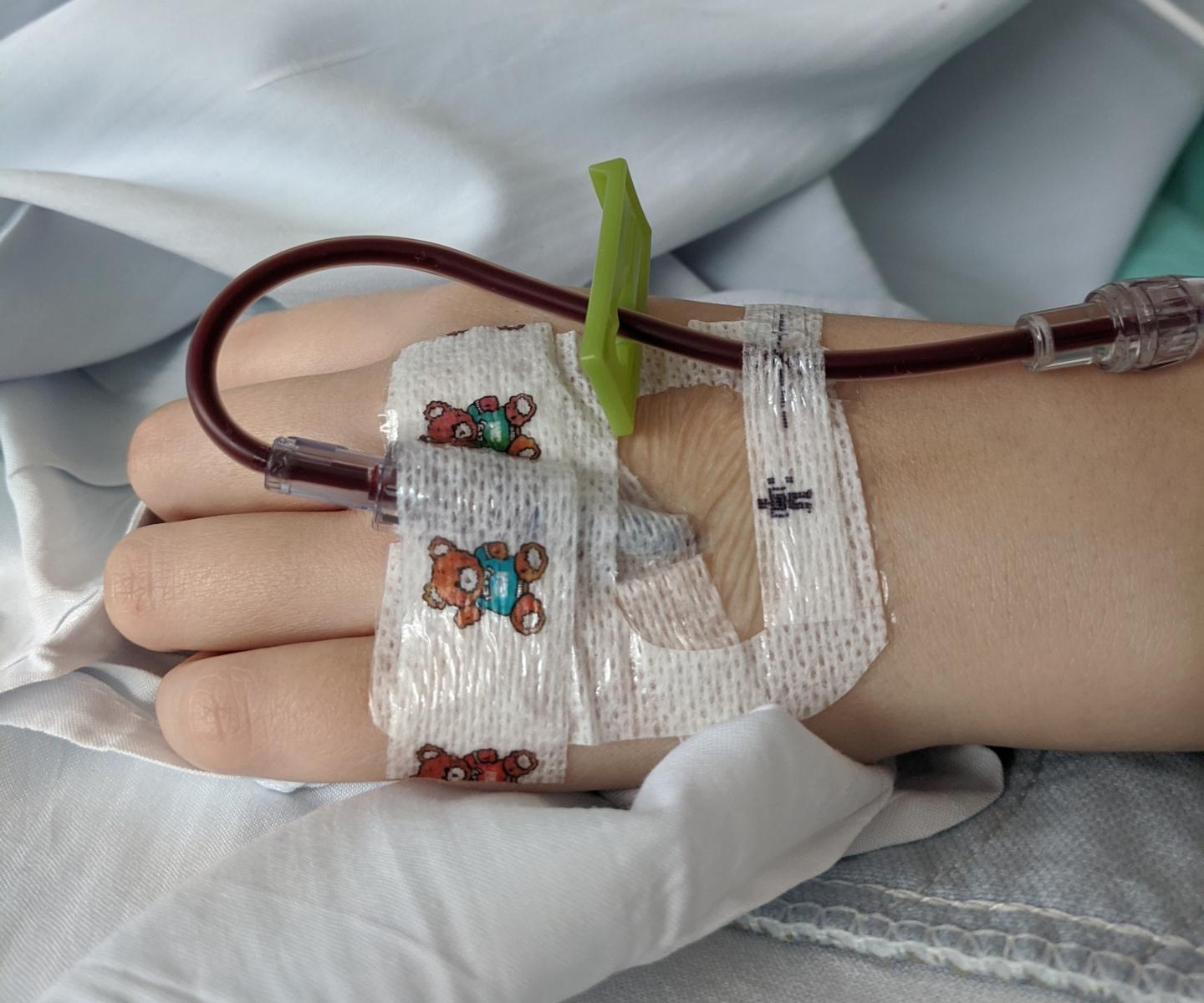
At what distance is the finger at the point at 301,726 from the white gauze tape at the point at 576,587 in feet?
0.07

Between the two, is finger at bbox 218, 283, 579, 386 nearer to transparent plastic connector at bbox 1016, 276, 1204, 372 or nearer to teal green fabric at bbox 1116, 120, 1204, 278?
transparent plastic connector at bbox 1016, 276, 1204, 372

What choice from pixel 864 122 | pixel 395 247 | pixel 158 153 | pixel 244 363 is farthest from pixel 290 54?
pixel 864 122

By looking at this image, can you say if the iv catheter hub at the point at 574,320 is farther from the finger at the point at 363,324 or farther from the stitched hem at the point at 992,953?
the stitched hem at the point at 992,953

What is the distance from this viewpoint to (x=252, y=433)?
73 centimetres

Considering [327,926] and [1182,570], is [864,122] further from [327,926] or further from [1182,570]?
[327,926]

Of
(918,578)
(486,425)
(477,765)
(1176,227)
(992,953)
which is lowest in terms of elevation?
(992,953)

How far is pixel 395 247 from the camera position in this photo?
0.57 metres

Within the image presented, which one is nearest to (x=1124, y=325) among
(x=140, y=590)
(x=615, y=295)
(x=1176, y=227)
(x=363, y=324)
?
(x=615, y=295)

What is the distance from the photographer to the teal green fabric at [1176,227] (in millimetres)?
954

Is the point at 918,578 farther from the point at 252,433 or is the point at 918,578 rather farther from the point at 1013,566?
the point at 252,433

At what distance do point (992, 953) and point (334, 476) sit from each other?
48 centimetres

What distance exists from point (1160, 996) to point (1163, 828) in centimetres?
12

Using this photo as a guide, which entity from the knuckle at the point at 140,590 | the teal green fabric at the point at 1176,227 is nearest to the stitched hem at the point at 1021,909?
the knuckle at the point at 140,590

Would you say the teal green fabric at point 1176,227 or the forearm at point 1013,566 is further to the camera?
the teal green fabric at point 1176,227
